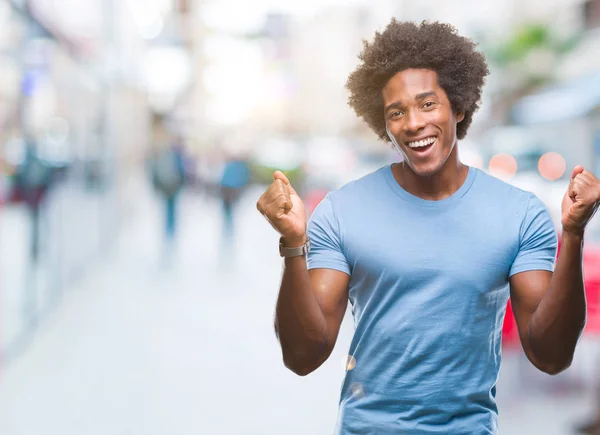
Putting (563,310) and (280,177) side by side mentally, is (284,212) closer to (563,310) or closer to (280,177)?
(280,177)

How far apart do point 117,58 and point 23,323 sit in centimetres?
1052

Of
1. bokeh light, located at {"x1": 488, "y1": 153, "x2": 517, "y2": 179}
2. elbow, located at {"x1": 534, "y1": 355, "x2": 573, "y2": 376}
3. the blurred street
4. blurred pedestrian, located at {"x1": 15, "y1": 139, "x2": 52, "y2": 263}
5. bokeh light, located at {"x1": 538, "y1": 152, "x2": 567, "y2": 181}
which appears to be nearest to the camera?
elbow, located at {"x1": 534, "y1": 355, "x2": 573, "y2": 376}

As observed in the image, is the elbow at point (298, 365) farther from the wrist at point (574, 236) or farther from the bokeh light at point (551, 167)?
the bokeh light at point (551, 167)

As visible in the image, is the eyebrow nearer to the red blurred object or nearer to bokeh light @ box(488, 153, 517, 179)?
the red blurred object

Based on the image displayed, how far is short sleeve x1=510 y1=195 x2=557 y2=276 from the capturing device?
1.89 metres

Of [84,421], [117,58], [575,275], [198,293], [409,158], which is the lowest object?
[84,421]

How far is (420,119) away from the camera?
1.94 m

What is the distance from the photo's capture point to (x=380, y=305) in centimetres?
193

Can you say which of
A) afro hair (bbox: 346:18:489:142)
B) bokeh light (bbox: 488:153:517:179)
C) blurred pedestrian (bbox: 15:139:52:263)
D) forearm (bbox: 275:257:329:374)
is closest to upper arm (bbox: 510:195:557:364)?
afro hair (bbox: 346:18:489:142)

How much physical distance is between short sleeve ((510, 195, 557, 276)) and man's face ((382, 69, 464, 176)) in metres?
0.23

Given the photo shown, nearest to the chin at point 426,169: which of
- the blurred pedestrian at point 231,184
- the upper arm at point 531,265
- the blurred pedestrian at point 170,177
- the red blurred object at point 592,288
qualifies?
the upper arm at point 531,265

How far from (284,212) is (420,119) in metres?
0.37

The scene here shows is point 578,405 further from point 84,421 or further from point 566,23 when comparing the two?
point 566,23

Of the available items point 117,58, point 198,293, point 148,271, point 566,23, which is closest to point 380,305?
point 198,293
